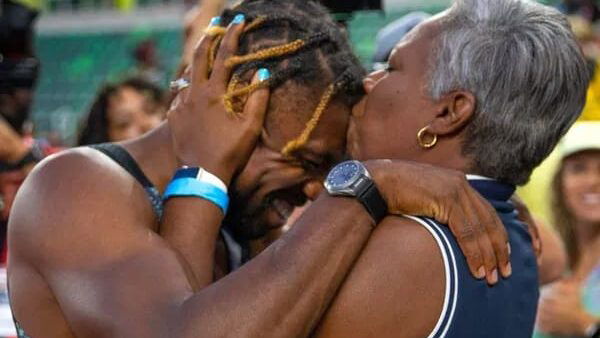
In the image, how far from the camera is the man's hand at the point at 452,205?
2.31 meters

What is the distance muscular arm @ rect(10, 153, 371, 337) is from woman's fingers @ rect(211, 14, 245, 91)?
314 millimetres

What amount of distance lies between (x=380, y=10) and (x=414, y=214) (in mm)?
1665

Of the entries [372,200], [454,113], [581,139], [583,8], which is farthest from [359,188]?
[583,8]

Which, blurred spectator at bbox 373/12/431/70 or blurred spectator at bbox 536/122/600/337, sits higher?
blurred spectator at bbox 373/12/431/70

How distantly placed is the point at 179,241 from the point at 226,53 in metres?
0.45

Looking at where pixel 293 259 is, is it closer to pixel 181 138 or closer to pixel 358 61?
pixel 181 138

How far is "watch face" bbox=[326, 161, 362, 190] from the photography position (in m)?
2.32

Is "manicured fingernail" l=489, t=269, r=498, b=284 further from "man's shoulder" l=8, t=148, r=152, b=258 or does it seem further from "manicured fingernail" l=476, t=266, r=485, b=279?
"man's shoulder" l=8, t=148, r=152, b=258

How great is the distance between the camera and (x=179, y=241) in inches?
100

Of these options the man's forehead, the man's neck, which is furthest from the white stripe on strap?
the man's neck

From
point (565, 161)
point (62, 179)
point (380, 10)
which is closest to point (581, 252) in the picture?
point (565, 161)

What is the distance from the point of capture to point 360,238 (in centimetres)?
230

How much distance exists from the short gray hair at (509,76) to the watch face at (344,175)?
0.82 ft

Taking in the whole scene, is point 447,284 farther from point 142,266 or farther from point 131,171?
point 131,171
